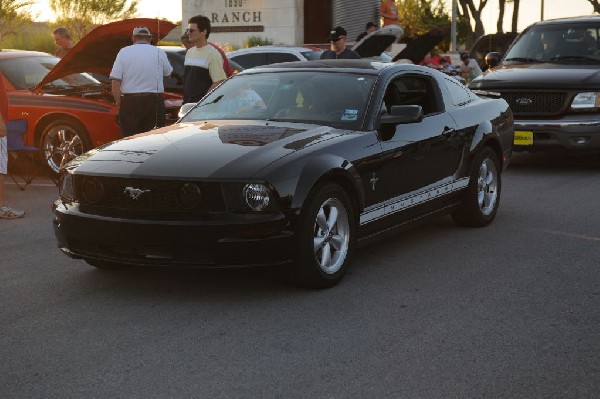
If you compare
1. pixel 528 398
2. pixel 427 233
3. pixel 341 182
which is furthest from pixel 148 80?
pixel 528 398

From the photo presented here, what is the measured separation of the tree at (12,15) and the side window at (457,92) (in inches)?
1526

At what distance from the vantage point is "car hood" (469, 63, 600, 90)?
12609 millimetres

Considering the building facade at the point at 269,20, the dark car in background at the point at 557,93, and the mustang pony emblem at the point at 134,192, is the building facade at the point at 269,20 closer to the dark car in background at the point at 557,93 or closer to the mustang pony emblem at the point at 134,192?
the dark car in background at the point at 557,93

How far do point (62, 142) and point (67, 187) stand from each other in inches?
234

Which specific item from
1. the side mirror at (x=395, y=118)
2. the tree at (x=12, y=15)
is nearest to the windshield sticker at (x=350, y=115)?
the side mirror at (x=395, y=118)

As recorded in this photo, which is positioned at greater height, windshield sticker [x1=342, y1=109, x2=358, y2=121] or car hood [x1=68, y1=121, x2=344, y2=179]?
windshield sticker [x1=342, y1=109, x2=358, y2=121]

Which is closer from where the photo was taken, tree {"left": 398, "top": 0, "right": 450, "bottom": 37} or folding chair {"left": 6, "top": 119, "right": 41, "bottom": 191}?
folding chair {"left": 6, "top": 119, "right": 41, "bottom": 191}

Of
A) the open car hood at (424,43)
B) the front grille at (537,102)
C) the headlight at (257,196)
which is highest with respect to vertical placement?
the open car hood at (424,43)

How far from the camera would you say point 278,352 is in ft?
16.5

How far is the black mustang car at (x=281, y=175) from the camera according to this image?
5.88 m

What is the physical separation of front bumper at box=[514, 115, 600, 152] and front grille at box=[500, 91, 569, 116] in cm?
15

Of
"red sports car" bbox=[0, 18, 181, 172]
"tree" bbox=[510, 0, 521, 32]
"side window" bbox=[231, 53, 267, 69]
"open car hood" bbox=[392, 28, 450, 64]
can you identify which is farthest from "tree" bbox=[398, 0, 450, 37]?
"red sports car" bbox=[0, 18, 181, 172]

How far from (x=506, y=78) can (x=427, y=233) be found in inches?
206

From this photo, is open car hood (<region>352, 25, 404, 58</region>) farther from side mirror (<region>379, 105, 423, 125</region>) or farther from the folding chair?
side mirror (<region>379, 105, 423, 125</region>)
